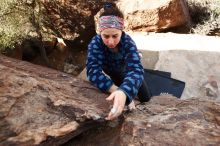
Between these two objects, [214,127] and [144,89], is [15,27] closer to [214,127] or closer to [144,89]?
[144,89]

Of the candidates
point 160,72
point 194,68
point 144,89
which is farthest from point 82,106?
point 194,68

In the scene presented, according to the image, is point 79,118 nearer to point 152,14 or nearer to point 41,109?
point 41,109

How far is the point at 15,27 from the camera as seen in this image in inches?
310

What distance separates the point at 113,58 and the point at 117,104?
677mm

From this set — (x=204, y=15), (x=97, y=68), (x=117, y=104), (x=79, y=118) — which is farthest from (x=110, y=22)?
(x=204, y=15)

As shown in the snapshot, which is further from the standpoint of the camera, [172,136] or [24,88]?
[24,88]

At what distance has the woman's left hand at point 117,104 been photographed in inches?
92.9

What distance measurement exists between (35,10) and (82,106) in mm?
6580

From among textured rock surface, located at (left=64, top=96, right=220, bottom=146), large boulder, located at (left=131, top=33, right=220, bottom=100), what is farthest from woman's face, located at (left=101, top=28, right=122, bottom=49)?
large boulder, located at (left=131, top=33, right=220, bottom=100)

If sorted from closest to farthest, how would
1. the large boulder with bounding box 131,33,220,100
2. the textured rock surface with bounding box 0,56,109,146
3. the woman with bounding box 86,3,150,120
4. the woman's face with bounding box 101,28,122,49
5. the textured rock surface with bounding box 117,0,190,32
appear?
the textured rock surface with bounding box 0,56,109,146
the woman with bounding box 86,3,150,120
the woman's face with bounding box 101,28,122,49
the large boulder with bounding box 131,33,220,100
the textured rock surface with bounding box 117,0,190,32

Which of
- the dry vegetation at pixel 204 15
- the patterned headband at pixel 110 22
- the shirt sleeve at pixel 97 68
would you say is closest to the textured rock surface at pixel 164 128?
the shirt sleeve at pixel 97 68

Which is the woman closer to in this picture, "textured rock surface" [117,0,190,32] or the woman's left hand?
the woman's left hand

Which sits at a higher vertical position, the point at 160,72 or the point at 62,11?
the point at 62,11

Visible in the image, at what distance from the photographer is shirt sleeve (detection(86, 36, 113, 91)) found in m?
2.77
